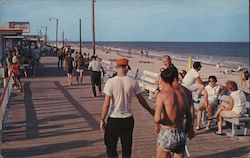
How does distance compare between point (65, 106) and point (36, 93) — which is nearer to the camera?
point (65, 106)

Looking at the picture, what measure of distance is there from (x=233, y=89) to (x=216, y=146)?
1.15m

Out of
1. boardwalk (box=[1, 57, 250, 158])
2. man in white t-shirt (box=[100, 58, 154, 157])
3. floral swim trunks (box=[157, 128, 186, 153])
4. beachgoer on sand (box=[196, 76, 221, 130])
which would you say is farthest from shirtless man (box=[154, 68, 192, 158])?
beachgoer on sand (box=[196, 76, 221, 130])

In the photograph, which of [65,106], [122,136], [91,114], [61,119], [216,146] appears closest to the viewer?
[122,136]

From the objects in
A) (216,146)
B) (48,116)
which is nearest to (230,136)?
(216,146)

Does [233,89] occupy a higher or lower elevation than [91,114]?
higher

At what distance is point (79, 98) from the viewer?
10.9 m

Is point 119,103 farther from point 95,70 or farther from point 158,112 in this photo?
point 95,70

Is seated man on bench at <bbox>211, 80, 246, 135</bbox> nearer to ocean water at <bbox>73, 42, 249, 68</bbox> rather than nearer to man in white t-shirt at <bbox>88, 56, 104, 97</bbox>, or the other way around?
man in white t-shirt at <bbox>88, 56, 104, 97</bbox>

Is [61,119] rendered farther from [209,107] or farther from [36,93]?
[36,93]

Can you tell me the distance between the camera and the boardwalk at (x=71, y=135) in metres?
5.59

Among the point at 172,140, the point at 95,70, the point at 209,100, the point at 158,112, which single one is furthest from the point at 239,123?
the point at 95,70

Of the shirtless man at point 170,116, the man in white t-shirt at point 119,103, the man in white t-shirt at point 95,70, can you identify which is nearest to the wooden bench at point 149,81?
the man in white t-shirt at point 95,70

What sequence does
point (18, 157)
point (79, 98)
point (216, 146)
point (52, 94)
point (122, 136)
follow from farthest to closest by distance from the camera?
point (52, 94), point (79, 98), point (216, 146), point (18, 157), point (122, 136)

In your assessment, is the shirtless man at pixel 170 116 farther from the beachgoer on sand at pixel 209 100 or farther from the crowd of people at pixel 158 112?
the beachgoer on sand at pixel 209 100
